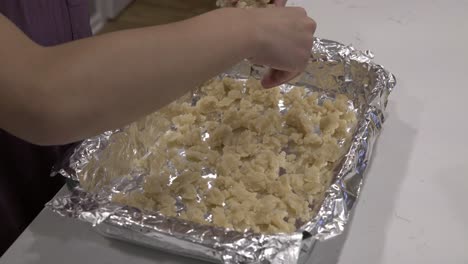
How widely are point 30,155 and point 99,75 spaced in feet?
1.08

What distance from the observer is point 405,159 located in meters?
0.83

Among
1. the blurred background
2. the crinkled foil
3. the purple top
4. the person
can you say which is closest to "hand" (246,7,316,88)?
the person

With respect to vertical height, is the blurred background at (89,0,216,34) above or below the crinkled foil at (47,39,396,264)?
below

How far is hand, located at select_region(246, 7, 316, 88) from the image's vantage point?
64 cm

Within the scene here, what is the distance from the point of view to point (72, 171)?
2.28 feet

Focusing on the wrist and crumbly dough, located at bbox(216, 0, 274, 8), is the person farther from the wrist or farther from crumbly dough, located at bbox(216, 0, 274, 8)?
crumbly dough, located at bbox(216, 0, 274, 8)

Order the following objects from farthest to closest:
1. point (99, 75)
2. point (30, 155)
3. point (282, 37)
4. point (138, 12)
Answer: point (138, 12), point (30, 155), point (282, 37), point (99, 75)

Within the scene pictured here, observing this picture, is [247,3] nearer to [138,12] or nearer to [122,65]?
[122,65]

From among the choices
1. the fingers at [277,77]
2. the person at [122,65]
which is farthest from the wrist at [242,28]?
the fingers at [277,77]

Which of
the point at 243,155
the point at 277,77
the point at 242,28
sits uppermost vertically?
the point at 242,28

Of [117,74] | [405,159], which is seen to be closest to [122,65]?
[117,74]

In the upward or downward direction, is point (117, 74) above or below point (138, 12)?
above

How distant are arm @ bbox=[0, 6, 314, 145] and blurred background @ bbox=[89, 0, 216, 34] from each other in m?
1.78

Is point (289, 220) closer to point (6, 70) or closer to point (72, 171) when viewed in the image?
point (72, 171)
